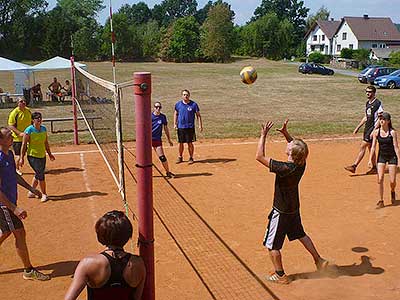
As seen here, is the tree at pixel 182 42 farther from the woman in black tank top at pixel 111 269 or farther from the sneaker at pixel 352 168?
the woman in black tank top at pixel 111 269

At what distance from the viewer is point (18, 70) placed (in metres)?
26.2

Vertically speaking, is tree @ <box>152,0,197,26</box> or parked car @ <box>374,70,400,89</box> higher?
tree @ <box>152,0,197,26</box>

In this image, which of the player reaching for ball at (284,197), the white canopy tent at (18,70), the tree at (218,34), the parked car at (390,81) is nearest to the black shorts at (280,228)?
the player reaching for ball at (284,197)

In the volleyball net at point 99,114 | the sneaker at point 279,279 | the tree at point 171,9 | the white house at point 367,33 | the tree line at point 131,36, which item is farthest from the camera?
the tree at point 171,9

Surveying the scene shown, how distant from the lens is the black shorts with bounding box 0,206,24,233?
20.2 feet

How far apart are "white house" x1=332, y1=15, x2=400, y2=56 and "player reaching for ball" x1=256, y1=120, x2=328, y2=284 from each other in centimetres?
7583

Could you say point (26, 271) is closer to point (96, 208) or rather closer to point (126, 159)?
point (96, 208)

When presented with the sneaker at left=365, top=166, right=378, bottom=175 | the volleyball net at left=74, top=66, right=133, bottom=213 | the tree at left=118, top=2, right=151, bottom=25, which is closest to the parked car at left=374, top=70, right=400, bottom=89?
the volleyball net at left=74, top=66, right=133, bottom=213

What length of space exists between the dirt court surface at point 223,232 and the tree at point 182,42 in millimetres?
65842

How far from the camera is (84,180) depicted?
11.2 m

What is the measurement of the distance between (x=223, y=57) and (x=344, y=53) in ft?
60.4

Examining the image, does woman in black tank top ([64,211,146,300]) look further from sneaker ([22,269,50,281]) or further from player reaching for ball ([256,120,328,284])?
sneaker ([22,269,50,281])

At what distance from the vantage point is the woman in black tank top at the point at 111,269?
10.8 ft

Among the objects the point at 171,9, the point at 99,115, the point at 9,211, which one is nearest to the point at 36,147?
the point at 9,211
